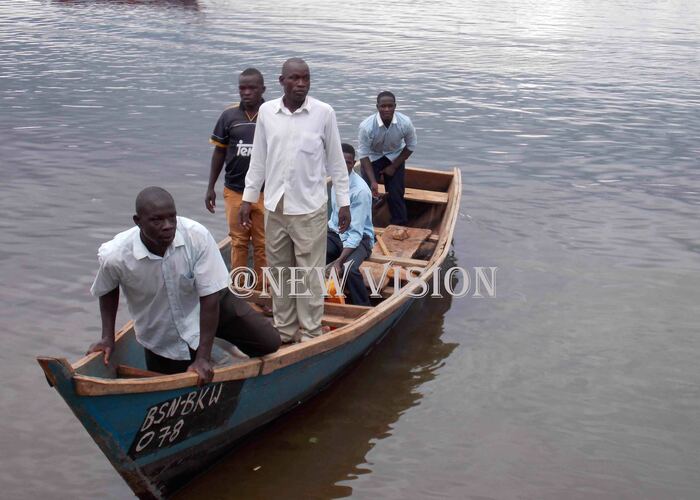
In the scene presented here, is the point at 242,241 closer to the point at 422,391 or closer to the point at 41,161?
the point at 422,391

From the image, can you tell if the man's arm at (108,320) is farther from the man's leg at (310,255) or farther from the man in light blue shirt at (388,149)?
the man in light blue shirt at (388,149)

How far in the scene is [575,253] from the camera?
1014cm

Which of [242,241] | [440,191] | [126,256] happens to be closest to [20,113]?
[440,191]

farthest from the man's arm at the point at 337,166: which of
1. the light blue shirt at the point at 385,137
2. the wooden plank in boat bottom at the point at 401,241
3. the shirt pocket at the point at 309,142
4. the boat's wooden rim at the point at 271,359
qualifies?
the light blue shirt at the point at 385,137

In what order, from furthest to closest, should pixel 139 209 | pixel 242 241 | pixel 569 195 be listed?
pixel 569 195
pixel 242 241
pixel 139 209

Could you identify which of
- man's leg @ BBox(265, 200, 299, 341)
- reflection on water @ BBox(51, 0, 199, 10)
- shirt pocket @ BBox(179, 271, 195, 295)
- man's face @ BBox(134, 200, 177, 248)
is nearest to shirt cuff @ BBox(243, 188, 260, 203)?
man's leg @ BBox(265, 200, 299, 341)

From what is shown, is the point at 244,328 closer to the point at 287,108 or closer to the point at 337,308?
the point at 287,108

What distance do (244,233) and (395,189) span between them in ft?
9.11

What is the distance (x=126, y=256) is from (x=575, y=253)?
672cm

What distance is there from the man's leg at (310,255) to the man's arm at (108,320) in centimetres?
145

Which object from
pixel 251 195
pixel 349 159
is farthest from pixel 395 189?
pixel 251 195

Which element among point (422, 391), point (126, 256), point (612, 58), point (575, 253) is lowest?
point (422, 391)

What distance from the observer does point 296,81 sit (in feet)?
18.4

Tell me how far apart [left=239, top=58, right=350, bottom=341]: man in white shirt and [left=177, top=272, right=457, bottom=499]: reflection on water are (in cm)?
79
